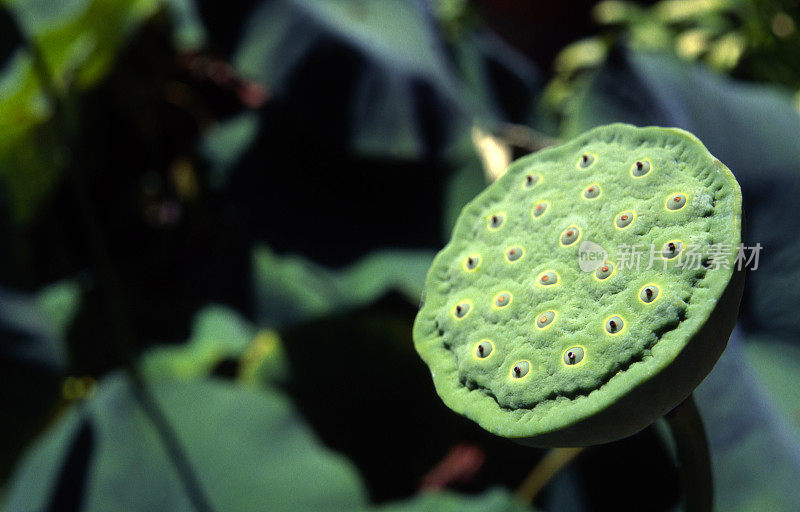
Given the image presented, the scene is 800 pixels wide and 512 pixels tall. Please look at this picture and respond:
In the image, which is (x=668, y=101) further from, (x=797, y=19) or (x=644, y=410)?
(x=797, y=19)

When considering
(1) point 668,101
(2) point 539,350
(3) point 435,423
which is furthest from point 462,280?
(3) point 435,423

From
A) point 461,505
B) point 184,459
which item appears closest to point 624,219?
point 461,505

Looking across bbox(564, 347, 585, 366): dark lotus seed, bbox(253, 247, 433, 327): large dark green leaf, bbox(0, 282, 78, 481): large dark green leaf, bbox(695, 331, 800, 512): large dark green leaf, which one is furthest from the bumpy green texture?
bbox(0, 282, 78, 481): large dark green leaf

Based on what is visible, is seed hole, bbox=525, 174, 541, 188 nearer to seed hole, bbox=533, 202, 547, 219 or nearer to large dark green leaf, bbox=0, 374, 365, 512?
seed hole, bbox=533, 202, 547, 219

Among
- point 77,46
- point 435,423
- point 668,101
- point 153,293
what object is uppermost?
point 77,46

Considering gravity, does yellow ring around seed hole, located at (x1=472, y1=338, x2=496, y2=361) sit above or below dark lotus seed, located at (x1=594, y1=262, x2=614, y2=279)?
below

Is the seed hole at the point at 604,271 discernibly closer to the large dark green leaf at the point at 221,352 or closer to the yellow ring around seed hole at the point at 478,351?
the yellow ring around seed hole at the point at 478,351

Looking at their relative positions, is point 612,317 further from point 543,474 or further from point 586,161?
point 543,474
